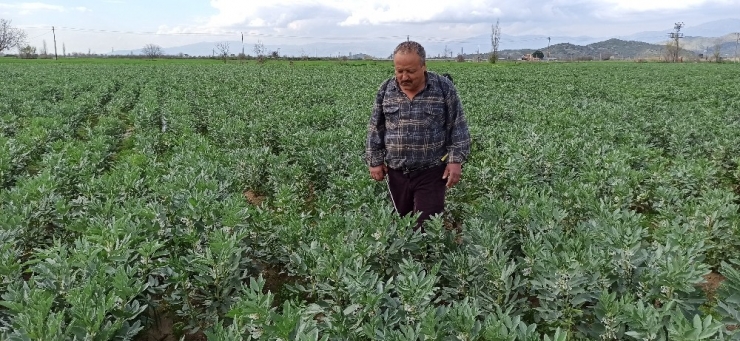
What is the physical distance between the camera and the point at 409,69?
12.6ft

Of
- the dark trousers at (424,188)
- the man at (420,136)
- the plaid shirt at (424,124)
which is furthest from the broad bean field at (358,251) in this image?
the plaid shirt at (424,124)

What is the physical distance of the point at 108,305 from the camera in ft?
9.33

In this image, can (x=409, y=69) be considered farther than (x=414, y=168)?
No

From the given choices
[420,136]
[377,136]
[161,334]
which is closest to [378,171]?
[377,136]

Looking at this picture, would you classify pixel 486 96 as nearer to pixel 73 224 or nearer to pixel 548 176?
pixel 548 176

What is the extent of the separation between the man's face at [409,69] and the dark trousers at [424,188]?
2.63 ft

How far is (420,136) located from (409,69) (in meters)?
0.62

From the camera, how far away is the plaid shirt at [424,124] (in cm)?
415

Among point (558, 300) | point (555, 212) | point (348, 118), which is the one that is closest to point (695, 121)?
point (348, 118)

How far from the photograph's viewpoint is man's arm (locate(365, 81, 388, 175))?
173 inches

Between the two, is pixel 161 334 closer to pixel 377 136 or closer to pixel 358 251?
pixel 358 251

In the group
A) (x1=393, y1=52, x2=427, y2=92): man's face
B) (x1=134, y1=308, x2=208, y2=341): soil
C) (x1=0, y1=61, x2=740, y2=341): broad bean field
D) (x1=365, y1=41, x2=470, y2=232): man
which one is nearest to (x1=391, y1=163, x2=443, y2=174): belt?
(x1=365, y1=41, x2=470, y2=232): man

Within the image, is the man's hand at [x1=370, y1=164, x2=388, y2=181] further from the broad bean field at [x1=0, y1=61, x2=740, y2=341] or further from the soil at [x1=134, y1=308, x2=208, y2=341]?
the soil at [x1=134, y1=308, x2=208, y2=341]

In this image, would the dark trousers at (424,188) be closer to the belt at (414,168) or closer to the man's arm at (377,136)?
the belt at (414,168)
